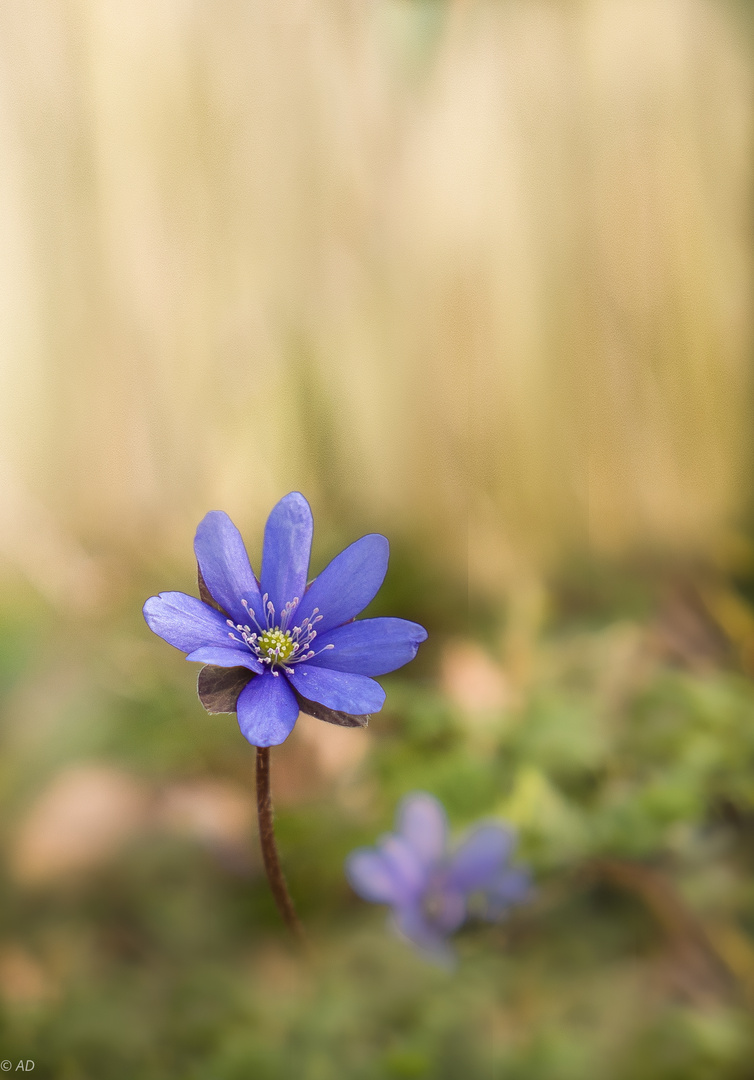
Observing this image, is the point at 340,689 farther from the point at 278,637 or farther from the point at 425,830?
the point at 425,830

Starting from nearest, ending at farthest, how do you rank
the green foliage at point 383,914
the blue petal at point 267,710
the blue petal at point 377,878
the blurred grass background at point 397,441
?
1. the blue petal at point 267,710
2. the green foliage at point 383,914
3. the blue petal at point 377,878
4. the blurred grass background at point 397,441

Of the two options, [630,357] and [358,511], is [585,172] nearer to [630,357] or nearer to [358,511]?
[630,357]

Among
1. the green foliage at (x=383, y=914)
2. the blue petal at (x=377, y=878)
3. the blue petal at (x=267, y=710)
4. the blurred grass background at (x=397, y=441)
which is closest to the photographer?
the blue petal at (x=267, y=710)

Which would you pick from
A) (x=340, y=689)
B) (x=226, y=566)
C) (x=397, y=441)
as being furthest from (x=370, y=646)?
(x=397, y=441)

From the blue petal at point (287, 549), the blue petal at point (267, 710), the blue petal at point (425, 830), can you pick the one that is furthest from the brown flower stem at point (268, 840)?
the blue petal at point (425, 830)

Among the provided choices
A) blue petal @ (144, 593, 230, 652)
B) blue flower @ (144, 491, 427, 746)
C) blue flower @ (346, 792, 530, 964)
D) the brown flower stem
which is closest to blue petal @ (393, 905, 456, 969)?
blue flower @ (346, 792, 530, 964)

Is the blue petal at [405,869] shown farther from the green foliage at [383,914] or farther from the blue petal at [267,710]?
the blue petal at [267,710]

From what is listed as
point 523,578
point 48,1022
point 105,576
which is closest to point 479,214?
point 523,578
